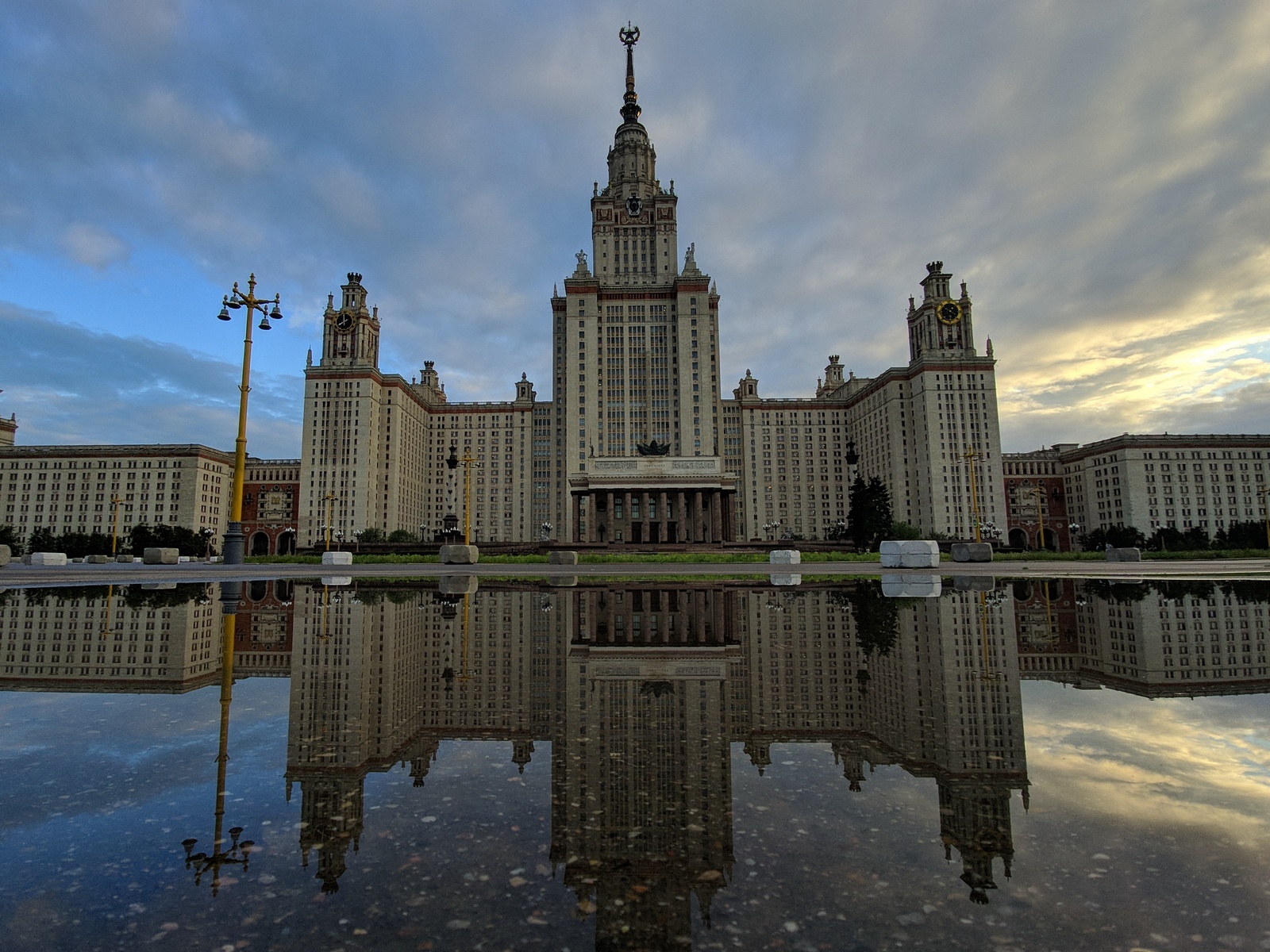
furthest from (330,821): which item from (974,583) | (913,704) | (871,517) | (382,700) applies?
(871,517)

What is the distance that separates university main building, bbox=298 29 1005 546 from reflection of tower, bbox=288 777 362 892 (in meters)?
81.7

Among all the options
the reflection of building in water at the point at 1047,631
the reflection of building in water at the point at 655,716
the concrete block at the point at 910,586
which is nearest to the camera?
the reflection of building in water at the point at 655,716

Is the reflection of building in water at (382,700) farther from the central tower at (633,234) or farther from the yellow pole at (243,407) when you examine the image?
the central tower at (633,234)

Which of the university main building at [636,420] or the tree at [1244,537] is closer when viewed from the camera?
the tree at [1244,537]

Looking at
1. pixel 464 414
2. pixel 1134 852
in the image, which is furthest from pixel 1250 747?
pixel 464 414

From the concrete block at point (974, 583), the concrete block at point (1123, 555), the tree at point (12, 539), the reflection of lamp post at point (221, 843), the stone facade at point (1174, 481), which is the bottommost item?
the reflection of lamp post at point (221, 843)

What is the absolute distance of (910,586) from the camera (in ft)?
68.4

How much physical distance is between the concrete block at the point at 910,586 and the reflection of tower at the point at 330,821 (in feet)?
50.6

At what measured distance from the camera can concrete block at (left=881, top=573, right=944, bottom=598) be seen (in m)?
17.9

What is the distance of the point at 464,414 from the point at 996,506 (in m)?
85.9

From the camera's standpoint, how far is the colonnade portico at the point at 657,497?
263 feet

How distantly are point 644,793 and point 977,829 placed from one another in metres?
2.01

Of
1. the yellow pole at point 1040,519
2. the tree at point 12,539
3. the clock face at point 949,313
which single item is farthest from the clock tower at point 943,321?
the tree at point 12,539

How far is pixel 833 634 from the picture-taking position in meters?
11.2
